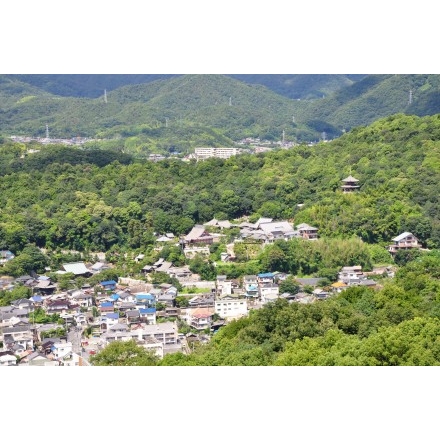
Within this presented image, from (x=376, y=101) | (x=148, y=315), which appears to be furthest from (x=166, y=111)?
(x=148, y=315)

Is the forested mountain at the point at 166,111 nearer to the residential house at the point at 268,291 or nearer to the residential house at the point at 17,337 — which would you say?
the residential house at the point at 268,291

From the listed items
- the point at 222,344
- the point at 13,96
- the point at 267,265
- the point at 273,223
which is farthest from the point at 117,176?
the point at 13,96

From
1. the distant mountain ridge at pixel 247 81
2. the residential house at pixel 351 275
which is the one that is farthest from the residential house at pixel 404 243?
the distant mountain ridge at pixel 247 81

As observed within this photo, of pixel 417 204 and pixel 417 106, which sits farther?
pixel 417 106

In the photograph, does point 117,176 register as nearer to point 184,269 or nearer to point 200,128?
point 184,269

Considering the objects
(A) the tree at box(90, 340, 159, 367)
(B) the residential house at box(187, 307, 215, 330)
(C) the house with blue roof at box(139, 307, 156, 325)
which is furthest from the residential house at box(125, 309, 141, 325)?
(A) the tree at box(90, 340, 159, 367)

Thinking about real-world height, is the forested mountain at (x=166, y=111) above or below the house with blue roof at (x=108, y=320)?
above

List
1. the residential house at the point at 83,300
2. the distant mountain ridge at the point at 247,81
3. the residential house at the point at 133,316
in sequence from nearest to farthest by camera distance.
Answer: the residential house at the point at 133,316
the residential house at the point at 83,300
the distant mountain ridge at the point at 247,81
